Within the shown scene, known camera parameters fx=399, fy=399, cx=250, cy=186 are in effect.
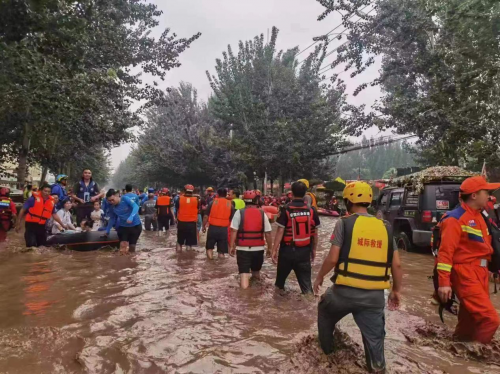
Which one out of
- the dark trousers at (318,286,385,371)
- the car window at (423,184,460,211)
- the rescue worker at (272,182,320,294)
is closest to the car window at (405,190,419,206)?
the car window at (423,184,460,211)

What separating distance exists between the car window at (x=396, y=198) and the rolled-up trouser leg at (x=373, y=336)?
8552 millimetres

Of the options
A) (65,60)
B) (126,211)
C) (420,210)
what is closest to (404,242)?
(420,210)

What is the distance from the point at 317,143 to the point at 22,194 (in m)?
18.2

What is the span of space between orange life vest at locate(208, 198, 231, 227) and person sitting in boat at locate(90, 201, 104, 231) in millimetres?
4139

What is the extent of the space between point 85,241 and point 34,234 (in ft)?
3.93

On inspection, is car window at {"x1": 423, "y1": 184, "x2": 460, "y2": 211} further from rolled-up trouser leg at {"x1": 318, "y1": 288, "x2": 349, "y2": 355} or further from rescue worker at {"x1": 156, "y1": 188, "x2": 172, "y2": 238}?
rescue worker at {"x1": 156, "y1": 188, "x2": 172, "y2": 238}

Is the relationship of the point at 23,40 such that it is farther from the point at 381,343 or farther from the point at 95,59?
the point at 381,343

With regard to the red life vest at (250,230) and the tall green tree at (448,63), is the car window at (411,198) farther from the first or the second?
the red life vest at (250,230)

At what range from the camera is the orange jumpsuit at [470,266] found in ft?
11.9

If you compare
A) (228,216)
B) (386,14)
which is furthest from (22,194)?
(386,14)

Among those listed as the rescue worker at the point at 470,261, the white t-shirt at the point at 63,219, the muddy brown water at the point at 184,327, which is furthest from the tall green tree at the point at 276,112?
the rescue worker at the point at 470,261

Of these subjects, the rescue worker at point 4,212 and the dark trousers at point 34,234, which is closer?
the dark trousers at point 34,234

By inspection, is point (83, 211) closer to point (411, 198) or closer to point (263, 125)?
point (411, 198)

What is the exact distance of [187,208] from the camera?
9.87 m
